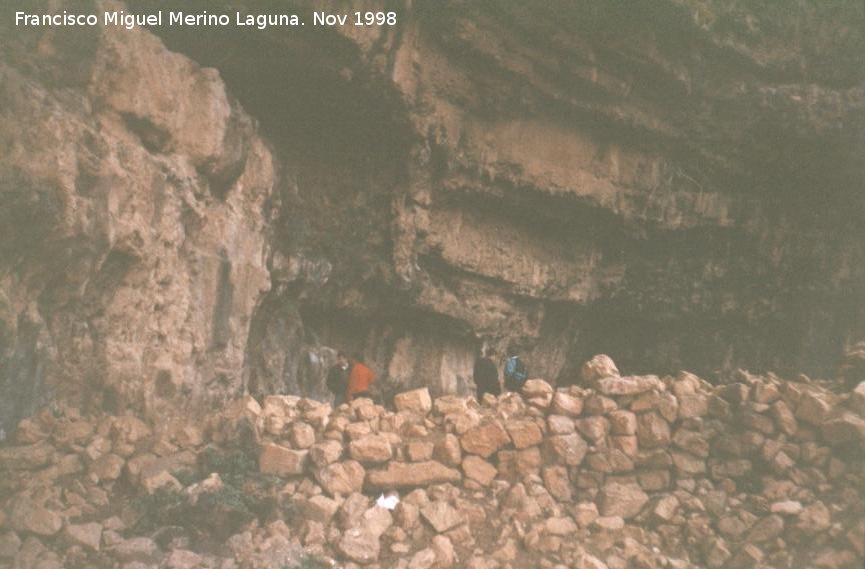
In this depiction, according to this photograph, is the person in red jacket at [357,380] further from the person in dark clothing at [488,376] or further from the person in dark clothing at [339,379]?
the person in dark clothing at [488,376]

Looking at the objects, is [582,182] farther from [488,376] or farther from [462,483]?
[462,483]

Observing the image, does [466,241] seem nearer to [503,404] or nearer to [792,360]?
[503,404]

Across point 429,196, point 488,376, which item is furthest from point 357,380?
point 429,196

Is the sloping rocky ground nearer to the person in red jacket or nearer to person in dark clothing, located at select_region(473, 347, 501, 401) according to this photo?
the person in red jacket

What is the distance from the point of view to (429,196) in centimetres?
1120

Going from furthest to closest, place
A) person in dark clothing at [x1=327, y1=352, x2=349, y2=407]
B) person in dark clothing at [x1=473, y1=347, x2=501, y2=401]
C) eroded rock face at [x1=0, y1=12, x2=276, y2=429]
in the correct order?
1. person in dark clothing at [x1=473, y1=347, x2=501, y2=401]
2. person in dark clothing at [x1=327, y1=352, x2=349, y2=407]
3. eroded rock face at [x1=0, y1=12, x2=276, y2=429]

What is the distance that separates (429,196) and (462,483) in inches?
232

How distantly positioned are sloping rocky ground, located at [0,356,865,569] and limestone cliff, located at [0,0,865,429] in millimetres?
834

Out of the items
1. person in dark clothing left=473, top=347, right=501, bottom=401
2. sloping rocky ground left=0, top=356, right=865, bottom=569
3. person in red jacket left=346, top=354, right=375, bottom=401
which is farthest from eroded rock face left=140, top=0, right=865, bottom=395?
sloping rocky ground left=0, top=356, right=865, bottom=569

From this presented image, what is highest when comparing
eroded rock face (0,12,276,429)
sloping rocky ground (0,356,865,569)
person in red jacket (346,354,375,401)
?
eroded rock face (0,12,276,429)

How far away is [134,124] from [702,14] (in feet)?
26.2

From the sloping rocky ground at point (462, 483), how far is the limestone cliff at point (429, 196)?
834 millimetres

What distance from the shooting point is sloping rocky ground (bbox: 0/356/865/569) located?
516cm

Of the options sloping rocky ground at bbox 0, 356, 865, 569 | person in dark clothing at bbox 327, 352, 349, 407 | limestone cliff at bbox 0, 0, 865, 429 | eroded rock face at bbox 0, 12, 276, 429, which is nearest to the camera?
sloping rocky ground at bbox 0, 356, 865, 569
